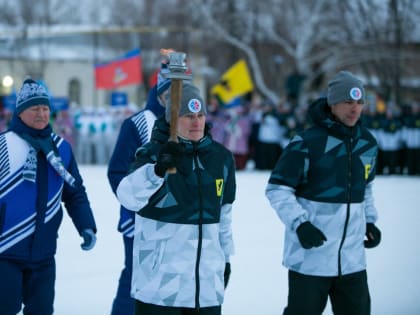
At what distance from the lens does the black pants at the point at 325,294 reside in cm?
438

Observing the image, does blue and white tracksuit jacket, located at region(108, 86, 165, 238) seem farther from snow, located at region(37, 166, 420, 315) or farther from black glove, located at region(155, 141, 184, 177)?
black glove, located at region(155, 141, 184, 177)

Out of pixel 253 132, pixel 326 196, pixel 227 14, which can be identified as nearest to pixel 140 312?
pixel 326 196

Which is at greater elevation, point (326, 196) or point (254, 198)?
point (326, 196)

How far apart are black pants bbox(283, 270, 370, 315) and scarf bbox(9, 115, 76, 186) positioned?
146 centimetres

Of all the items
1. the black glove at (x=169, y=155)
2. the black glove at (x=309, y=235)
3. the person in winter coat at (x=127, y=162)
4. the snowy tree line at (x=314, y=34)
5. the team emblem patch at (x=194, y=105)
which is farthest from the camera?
the snowy tree line at (x=314, y=34)

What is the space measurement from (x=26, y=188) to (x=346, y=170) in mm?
1821

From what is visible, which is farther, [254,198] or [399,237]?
[254,198]

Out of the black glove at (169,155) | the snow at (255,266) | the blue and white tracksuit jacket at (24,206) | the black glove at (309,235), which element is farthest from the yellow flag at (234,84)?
the black glove at (169,155)

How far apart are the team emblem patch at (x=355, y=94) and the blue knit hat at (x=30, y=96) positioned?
179 centimetres

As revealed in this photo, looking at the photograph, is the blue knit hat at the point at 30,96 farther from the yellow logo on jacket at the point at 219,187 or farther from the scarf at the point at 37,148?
the yellow logo on jacket at the point at 219,187

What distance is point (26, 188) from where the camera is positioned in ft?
14.3

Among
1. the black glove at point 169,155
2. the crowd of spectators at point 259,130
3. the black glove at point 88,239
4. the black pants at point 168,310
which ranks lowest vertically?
the crowd of spectators at point 259,130

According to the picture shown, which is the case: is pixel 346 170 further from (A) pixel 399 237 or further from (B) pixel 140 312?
(A) pixel 399 237

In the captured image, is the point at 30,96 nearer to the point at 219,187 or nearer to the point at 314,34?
the point at 219,187
